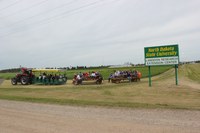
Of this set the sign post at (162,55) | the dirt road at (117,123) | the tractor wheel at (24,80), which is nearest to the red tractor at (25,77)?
the tractor wheel at (24,80)

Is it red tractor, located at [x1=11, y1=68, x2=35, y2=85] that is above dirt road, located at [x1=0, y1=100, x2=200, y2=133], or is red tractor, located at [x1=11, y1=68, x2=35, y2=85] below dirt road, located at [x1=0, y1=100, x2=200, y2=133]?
above

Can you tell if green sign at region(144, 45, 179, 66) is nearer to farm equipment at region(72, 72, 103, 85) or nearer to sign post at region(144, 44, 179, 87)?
sign post at region(144, 44, 179, 87)

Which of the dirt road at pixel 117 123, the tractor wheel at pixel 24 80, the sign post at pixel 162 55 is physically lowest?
the dirt road at pixel 117 123

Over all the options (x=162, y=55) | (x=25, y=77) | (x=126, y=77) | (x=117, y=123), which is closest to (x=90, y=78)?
(x=126, y=77)

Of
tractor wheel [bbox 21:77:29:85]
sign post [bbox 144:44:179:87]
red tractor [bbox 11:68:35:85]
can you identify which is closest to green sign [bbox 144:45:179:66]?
sign post [bbox 144:44:179:87]

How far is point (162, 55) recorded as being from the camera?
25.2m

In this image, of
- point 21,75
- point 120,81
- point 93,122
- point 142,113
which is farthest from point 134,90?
point 21,75

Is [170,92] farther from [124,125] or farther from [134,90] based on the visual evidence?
[124,125]

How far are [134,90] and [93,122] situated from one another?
1311cm

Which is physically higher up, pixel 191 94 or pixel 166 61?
pixel 166 61

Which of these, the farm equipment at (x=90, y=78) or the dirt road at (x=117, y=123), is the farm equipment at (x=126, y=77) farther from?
the dirt road at (x=117, y=123)

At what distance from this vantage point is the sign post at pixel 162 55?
80.6 ft

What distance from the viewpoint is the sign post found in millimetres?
24562

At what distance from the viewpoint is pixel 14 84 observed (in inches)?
1602
